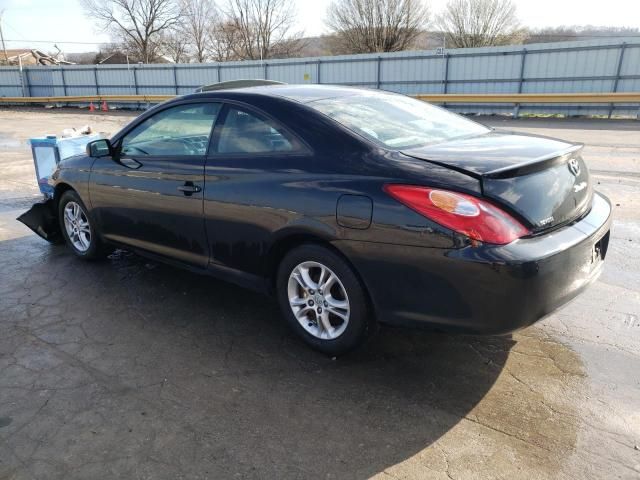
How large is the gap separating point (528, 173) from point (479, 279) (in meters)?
0.67

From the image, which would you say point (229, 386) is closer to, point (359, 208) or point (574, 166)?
point (359, 208)

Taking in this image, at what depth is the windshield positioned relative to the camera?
3.28 metres

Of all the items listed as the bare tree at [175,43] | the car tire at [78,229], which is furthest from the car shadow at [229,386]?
the bare tree at [175,43]

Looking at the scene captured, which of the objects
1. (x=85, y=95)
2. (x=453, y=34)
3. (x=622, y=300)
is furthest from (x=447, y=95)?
(x=453, y=34)

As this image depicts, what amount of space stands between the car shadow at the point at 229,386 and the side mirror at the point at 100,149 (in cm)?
119

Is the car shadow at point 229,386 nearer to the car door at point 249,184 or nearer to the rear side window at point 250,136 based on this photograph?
the car door at point 249,184

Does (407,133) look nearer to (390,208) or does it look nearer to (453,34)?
(390,208)

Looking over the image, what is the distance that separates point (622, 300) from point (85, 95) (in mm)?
33227

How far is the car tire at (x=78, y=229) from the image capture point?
5.02 meters

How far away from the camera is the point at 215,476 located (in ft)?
7.74

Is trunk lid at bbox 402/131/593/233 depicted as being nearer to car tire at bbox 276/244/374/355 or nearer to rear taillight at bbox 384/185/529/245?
rear taillight at bbox 384/185/529/245

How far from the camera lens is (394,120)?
3.59 m

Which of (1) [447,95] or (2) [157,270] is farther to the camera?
(1) [447,95]

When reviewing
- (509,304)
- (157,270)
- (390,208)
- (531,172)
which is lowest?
(157,270)
